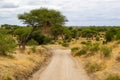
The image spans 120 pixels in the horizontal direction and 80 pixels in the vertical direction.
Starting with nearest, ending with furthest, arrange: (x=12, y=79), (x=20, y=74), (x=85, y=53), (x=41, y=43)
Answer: (x=12, y=79) → (x=20, y=74) → (x=85, y=53) → (x=41, y=43)

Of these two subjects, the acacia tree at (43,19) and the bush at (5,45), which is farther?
the acacia tree at (43,19)

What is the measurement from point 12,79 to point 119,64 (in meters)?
11.0

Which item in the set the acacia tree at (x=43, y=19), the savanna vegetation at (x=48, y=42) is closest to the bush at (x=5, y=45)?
the savanna vegetation at (x=48, y=42)

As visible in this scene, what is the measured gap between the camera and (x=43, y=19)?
2170 inches

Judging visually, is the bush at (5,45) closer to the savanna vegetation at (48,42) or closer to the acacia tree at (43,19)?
the savanna vegetation at (48,42)

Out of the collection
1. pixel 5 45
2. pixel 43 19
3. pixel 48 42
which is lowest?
pixel 48 42

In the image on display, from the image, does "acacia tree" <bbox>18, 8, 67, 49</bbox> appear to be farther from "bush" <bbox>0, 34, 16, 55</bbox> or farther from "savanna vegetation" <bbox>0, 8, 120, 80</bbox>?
"bush" <bbox>0, 34, 16, 55</bbox>

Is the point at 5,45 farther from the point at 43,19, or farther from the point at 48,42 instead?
the point at 48,42

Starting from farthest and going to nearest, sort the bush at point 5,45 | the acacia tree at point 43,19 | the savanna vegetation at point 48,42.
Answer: the acacia tree at point 43,19 < the bush at point 5,45 < the savanna vegetation at point 48,42

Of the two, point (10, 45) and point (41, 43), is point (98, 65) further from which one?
point (41, 43)

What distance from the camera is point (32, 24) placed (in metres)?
55.4

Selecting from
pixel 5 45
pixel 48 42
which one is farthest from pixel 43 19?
pixel 48 42

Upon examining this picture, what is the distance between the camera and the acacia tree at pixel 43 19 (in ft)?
181

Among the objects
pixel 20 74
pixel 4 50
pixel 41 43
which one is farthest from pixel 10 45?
pixel 41 43
